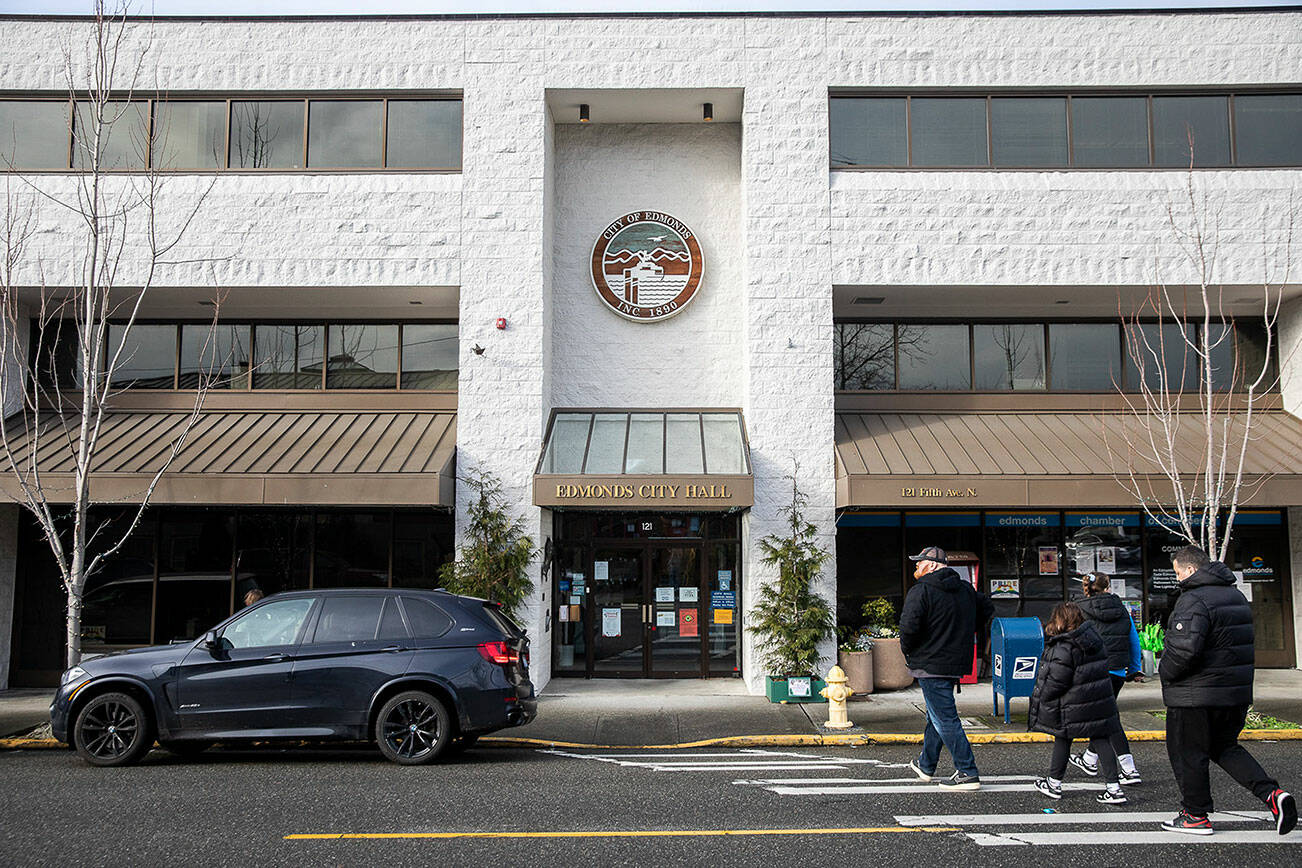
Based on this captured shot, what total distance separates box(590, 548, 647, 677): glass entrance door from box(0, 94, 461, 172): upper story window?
6.44m

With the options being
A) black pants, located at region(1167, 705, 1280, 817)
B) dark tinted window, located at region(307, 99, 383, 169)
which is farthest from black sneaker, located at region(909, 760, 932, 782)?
dark tinted window, located at region(307, 99, 383, 169)

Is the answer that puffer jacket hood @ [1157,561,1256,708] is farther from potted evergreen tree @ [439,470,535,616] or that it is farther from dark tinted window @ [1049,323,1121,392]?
dark tinted window @ [1049,323,1121,392]

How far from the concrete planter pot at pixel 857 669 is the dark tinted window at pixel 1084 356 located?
216 inches

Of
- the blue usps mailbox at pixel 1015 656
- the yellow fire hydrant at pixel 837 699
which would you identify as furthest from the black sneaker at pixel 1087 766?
the yellow fire hydrant at pixel 837 699

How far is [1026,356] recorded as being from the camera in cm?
1594

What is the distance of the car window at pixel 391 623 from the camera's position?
952 cm

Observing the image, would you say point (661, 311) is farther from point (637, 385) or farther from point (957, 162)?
point (957, 162)

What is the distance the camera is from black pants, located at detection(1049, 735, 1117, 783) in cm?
751

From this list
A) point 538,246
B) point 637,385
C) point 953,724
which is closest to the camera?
point 953,724

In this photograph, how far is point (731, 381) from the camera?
1550 centimetres

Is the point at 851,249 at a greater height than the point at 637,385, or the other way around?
the point at 851,249

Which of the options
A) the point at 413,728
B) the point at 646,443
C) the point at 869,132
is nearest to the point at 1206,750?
the point at 413,728

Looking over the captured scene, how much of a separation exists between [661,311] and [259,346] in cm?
634

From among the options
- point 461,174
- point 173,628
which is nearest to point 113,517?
point 173,628
